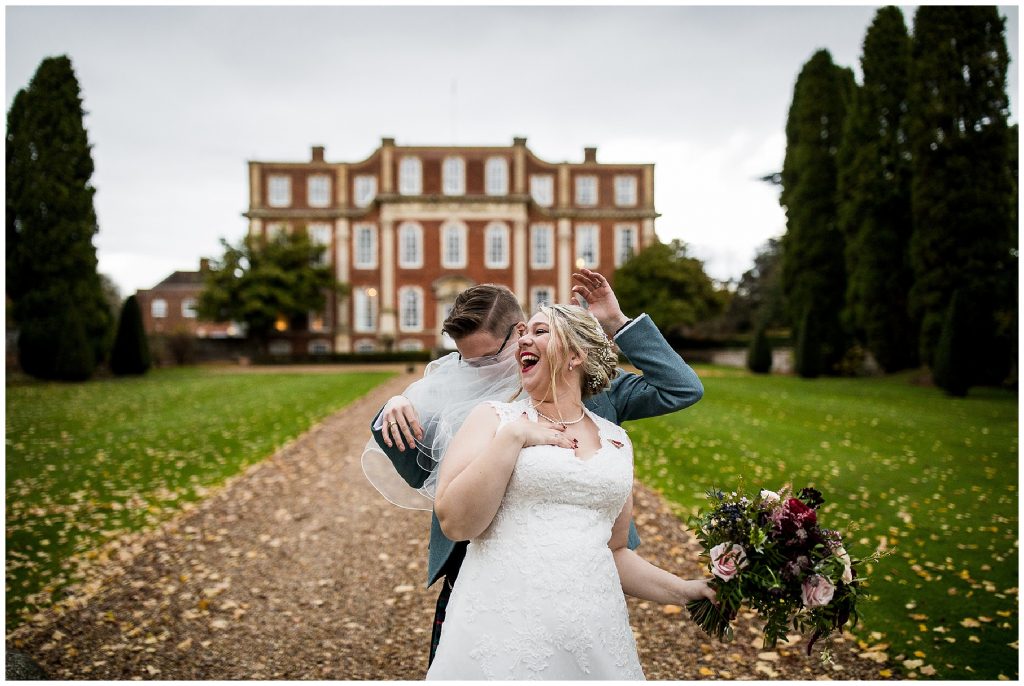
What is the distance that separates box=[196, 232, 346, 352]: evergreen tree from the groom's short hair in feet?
112

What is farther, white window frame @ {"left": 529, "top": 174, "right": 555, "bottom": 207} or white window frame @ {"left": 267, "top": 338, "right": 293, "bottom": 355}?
white window frame @ {"left": 529, "top": 174, "right": 555, "bottom": 207}

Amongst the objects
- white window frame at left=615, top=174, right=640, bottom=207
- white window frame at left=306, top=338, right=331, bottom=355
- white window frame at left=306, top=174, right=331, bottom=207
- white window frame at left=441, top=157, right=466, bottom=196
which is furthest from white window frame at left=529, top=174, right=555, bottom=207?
white window frame at left=306, top=338, right=331, bottom=355

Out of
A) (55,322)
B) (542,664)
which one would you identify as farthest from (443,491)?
(55,322)

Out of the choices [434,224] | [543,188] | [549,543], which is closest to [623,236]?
[543,188]

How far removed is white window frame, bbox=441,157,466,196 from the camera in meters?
41.1

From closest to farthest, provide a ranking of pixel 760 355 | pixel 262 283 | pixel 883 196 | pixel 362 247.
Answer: pixel 883 196, pixel 760 355, pixel 262 283, pixel 362 247

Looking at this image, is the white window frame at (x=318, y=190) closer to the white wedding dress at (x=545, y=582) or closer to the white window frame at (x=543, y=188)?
the white window frame at (x=543, y=188)

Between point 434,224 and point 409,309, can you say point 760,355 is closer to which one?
point 409,309

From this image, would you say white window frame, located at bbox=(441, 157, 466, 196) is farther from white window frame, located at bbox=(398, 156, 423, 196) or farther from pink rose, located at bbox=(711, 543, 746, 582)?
pink rose, located at bbox=(711, 543, 746, 582)

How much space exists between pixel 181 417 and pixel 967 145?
21.2 meters

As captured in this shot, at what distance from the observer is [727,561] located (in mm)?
2205

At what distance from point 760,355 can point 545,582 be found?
88.9 ft

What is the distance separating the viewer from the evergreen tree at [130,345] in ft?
80.9

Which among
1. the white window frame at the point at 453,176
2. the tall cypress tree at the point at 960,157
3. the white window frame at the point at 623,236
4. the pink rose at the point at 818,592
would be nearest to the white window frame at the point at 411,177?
the white window frame at the point at 453,176
